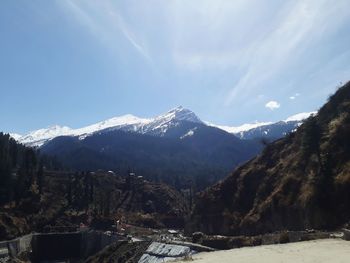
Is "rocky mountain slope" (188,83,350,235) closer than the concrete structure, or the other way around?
"rocky mountain slope" (188,83,350,235)

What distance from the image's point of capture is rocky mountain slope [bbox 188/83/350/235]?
64062 millimetres

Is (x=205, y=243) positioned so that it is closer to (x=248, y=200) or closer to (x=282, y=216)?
(x=282, y=216)

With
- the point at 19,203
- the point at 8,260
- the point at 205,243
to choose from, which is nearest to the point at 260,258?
the point at 205,243

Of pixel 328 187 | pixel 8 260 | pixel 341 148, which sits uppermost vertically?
pixel 341 148

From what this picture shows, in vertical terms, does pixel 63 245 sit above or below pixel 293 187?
below

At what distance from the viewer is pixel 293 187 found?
78062 mm

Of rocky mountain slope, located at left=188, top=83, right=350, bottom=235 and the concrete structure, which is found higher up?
rocky mountain slope, located at left=188, top=83, right=350, bottom=235

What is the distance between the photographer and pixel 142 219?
6870 inches

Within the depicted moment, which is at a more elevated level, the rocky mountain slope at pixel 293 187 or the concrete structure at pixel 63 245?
the rocky mountain slope at pixel 293 187

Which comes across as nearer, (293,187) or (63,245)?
(293,187)

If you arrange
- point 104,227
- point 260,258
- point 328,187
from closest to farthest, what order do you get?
1. point 260,258
2. point 328,187
3. point 104,227

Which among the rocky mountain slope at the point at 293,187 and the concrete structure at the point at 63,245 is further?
the concrete structure at the point at 63,245

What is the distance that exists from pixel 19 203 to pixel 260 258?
12524 cm

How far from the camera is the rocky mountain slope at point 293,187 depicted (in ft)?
210
